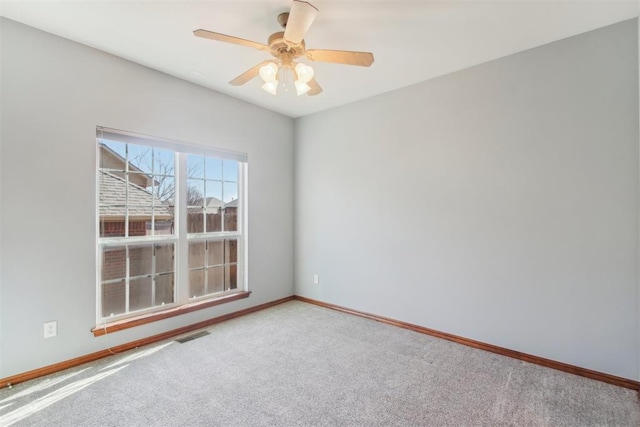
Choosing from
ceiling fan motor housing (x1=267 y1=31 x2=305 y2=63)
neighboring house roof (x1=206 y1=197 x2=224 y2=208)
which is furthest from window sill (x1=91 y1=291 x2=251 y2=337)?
ceiling fan motor housing (x1=267 y1=31 x2=305 y2=63)

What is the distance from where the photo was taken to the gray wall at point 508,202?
226 centimetres

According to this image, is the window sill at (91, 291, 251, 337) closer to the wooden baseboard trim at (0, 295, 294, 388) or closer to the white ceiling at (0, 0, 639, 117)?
the wooden baseboard trim at (0, 295, 294, 388)

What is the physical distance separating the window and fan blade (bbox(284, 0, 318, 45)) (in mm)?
1872

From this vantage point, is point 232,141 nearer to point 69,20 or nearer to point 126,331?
point 69,20

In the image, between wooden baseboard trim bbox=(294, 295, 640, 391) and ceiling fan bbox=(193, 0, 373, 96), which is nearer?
ceiling fan bbox=(193, 0, 373, 96)

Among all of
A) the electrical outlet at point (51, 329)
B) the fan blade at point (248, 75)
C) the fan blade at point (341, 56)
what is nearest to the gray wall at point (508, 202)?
the fan blade at point (341, 56)

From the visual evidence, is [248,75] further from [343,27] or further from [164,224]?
[164,224]

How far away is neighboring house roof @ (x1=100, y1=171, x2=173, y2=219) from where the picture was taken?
Answer: 2.75m

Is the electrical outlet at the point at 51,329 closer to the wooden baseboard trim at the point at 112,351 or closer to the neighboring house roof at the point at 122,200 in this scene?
the wooden baseboard trim at the point at 112,351

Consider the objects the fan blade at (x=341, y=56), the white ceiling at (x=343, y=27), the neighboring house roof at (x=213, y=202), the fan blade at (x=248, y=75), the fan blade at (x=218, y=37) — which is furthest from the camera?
the neighboring house roof at (x=213, y=202)

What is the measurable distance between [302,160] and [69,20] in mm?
2709

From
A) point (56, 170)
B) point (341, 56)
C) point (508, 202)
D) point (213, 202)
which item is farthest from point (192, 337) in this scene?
point (508, 202)

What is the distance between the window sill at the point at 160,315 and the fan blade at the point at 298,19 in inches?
107

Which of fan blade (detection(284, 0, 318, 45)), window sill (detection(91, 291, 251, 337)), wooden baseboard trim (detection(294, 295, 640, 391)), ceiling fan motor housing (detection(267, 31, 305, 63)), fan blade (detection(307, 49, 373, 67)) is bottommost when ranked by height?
wooden baseboard trim (detection(294, 295, 640, 391))
